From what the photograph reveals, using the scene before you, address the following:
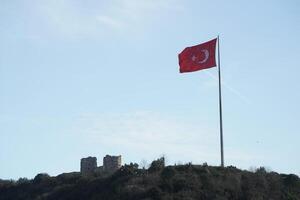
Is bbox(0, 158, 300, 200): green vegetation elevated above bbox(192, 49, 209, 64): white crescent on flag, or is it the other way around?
bbox(192, 49, 209, 64): white crescent on flag

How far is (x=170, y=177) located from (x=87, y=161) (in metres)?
19.0

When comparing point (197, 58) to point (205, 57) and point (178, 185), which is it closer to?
point (205, 57)

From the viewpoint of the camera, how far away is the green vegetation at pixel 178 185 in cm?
3856

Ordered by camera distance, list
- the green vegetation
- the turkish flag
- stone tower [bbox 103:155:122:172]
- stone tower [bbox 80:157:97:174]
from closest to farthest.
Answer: the green vegetation < the turkish flag < stone tower [bbox 103:155:122:172] < stone tower [bbox 80:157:97:174]

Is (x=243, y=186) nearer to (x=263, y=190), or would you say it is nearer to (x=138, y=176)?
(x=263, y=190)

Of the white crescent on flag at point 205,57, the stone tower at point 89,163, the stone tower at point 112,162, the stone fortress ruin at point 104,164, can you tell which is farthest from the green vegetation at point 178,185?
the stone tower at point 89,163

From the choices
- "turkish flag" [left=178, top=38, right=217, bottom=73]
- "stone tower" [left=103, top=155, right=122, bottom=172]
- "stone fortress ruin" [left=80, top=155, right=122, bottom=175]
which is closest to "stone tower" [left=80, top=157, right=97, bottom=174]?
"stone fortress ruin" [left=80, top=155, right=122, bottom=175]

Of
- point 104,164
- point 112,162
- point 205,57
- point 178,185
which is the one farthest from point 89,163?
point 178,185

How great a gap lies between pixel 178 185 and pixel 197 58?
8.92 m

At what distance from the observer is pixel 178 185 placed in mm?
39438

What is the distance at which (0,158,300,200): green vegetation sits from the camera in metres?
38.6

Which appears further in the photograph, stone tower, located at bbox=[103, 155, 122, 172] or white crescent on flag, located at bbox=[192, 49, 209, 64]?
stone tower, located at bbox=[103, 155, 122, 172]

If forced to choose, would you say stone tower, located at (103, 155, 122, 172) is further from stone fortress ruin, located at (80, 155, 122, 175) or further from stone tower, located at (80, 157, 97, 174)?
stone tower, located at (80, 157, 97, 174)

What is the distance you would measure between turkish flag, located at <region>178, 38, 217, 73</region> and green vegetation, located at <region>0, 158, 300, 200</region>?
6584 millimetres
